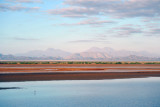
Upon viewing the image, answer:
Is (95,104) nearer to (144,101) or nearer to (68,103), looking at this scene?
(68,103)

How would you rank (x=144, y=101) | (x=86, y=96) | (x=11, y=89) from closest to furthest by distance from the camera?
(x=144, y=101)
(x=86, y=96)
(x=11, y=89)

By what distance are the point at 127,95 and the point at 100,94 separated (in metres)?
2.54

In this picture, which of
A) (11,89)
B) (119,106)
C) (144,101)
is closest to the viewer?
(119,106)

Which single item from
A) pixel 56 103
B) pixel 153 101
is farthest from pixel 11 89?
pixel 153 101

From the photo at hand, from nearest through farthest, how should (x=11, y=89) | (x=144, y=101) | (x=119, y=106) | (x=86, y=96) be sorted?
(x=119, y=106), (x=144, y=101), (x=86, y=96), (x=11, y=89)

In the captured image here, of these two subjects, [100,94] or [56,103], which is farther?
[100,94]

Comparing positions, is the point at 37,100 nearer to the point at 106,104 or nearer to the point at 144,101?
the point at 106,104

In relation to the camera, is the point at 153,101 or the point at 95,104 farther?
the point at 153,101

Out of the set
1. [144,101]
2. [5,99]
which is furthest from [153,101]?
[5,99]

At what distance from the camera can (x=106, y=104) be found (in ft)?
63.3

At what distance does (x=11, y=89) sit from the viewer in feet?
84.4

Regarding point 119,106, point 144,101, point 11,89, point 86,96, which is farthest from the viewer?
point 11,89

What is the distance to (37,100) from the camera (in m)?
20.7

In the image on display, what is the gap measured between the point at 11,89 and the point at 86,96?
8380 mm
